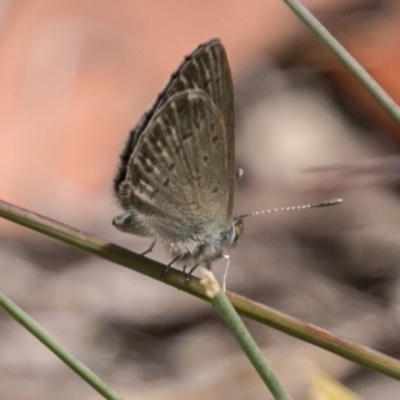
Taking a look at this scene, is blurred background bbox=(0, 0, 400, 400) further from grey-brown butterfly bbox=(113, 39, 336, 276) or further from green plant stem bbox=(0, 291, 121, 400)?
green plant stem bbox=(0, 291, 121, 400)

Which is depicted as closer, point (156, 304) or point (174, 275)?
point (174, 275)

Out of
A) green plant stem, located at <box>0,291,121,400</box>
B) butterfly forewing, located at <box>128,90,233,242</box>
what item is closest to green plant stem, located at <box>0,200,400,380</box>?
green plant stem, located at <box>0,291,121,400</box>

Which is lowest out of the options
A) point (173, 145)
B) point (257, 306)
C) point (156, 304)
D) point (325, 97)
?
point (156, 304)

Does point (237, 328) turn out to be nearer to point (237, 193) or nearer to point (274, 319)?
point (274, 319)

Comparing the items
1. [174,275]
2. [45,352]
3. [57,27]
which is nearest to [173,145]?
[174,275]

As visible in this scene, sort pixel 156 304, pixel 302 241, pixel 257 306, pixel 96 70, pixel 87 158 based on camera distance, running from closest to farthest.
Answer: pixel 257 306, pixel 156 304, pixel 302 241, pixel 87 158, pixel 96 70

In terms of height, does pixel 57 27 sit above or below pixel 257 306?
above

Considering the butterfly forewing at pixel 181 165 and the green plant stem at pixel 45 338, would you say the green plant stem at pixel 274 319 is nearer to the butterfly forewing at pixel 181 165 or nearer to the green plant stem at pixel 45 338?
the green plant stem at pixel 45 338

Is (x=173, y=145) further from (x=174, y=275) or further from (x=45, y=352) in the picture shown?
(x=45, y=352)
